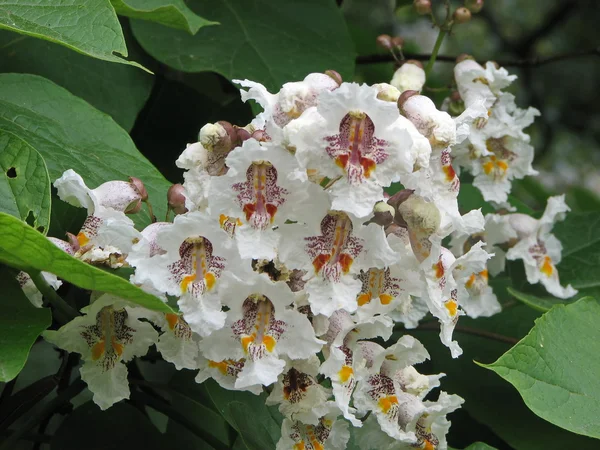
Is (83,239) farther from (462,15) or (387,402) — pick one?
(462,15)

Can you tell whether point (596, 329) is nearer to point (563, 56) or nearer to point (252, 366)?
point (252, 366)

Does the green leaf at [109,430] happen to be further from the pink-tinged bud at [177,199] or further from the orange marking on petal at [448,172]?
the orange marking on petal at [448,172]

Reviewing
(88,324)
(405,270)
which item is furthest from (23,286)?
(405,270)

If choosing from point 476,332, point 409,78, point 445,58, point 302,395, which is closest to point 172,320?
point 302,395

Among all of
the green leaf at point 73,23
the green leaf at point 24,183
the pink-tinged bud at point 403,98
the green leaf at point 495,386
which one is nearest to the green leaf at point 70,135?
the green leaf at point 24,183

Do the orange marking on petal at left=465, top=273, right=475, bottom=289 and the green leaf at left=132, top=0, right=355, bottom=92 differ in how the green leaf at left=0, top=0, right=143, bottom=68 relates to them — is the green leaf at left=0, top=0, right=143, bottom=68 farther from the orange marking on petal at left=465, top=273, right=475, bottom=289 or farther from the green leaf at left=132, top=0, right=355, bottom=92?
the orange marking on petal at left=465, top=273, right=475, bottom=289
